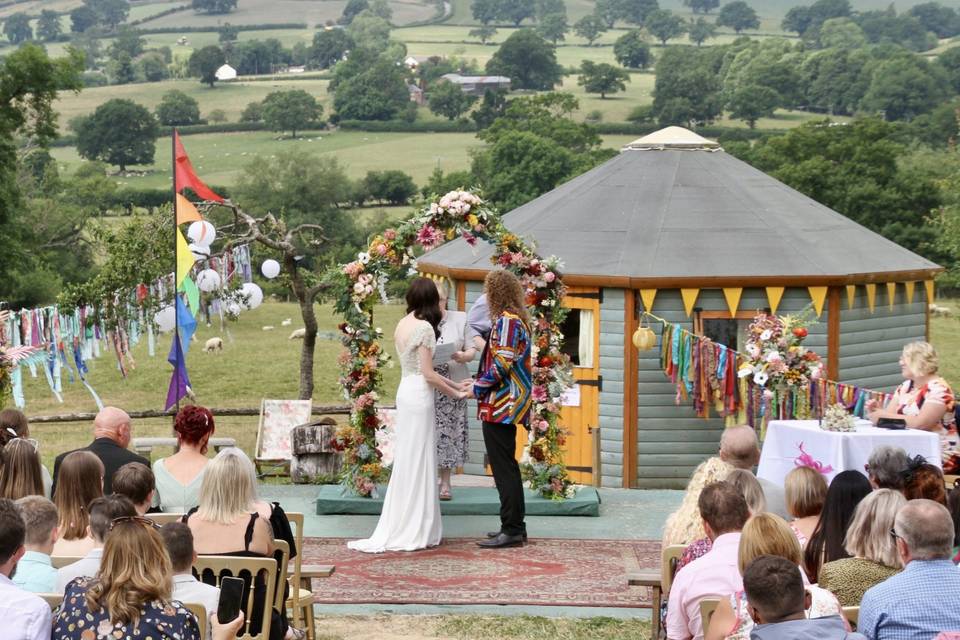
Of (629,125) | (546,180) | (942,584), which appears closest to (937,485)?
(942,584)

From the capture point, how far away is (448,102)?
344 ft

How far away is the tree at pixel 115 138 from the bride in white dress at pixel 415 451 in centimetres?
8336

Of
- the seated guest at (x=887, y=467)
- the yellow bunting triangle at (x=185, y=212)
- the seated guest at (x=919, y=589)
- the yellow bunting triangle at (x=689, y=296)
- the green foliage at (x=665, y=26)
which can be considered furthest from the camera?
the green foliage at (x=665, y=26)

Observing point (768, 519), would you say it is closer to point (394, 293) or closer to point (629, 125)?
point (394, 293)

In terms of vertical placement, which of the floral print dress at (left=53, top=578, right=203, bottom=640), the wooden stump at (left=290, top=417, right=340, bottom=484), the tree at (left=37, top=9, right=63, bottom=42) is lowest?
the wooden stump at (left=290, top=417, right=340, bottom=484)

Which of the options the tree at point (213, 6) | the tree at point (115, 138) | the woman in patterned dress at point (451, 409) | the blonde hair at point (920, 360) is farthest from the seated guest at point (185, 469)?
the tree at point (213, 6)

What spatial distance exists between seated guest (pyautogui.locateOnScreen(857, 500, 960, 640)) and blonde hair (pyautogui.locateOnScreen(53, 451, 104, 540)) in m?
3.21

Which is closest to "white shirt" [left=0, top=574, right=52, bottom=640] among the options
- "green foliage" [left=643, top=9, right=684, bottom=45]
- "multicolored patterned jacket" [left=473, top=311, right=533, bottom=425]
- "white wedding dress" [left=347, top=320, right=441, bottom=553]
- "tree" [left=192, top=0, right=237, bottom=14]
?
"multicolored patterned jacket" [left=473, top=311, right=533, bottom=425]

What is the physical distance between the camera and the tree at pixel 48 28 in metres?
160

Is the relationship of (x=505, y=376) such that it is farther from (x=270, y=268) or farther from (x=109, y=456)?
(x=270, y=268)

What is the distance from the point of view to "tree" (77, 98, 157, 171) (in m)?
→ 90.1

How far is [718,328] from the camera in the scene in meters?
14.9

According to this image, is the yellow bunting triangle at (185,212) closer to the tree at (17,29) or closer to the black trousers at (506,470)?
the black trousers at (506,470)

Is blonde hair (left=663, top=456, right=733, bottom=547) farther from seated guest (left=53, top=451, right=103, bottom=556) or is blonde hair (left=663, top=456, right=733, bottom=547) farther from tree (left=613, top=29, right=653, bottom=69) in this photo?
tree (left=613, top=29, right=653, bottom=69)
